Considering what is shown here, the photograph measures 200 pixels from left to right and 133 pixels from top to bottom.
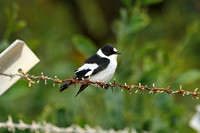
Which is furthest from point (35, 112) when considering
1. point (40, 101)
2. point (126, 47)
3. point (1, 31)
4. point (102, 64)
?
point (102, 64)

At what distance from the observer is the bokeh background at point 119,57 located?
9.69 feet

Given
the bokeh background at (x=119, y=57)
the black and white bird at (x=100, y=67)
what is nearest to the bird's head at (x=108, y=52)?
the black and white bird at (x=100, y=67)

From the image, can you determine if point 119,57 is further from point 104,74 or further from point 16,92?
point 104,74

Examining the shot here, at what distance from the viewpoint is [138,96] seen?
3.25 metres

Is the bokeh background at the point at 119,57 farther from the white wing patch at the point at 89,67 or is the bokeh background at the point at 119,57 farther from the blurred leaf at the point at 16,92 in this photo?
the white wing patch at the point at 89,67

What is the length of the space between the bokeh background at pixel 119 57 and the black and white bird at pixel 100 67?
1.78 feet

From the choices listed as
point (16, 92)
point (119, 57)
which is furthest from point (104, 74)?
point (119, 57)

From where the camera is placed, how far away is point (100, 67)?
1562 millimetres

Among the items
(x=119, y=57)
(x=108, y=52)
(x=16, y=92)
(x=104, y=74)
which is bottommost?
(x=104, y=74)

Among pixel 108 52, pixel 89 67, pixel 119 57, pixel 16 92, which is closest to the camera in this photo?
pixel 89 67

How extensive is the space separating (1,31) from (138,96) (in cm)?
331

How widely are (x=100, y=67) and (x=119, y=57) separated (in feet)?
5.47

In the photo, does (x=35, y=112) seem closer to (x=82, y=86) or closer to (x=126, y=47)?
(x=126, y=47)

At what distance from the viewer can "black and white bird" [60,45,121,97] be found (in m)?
1.44
